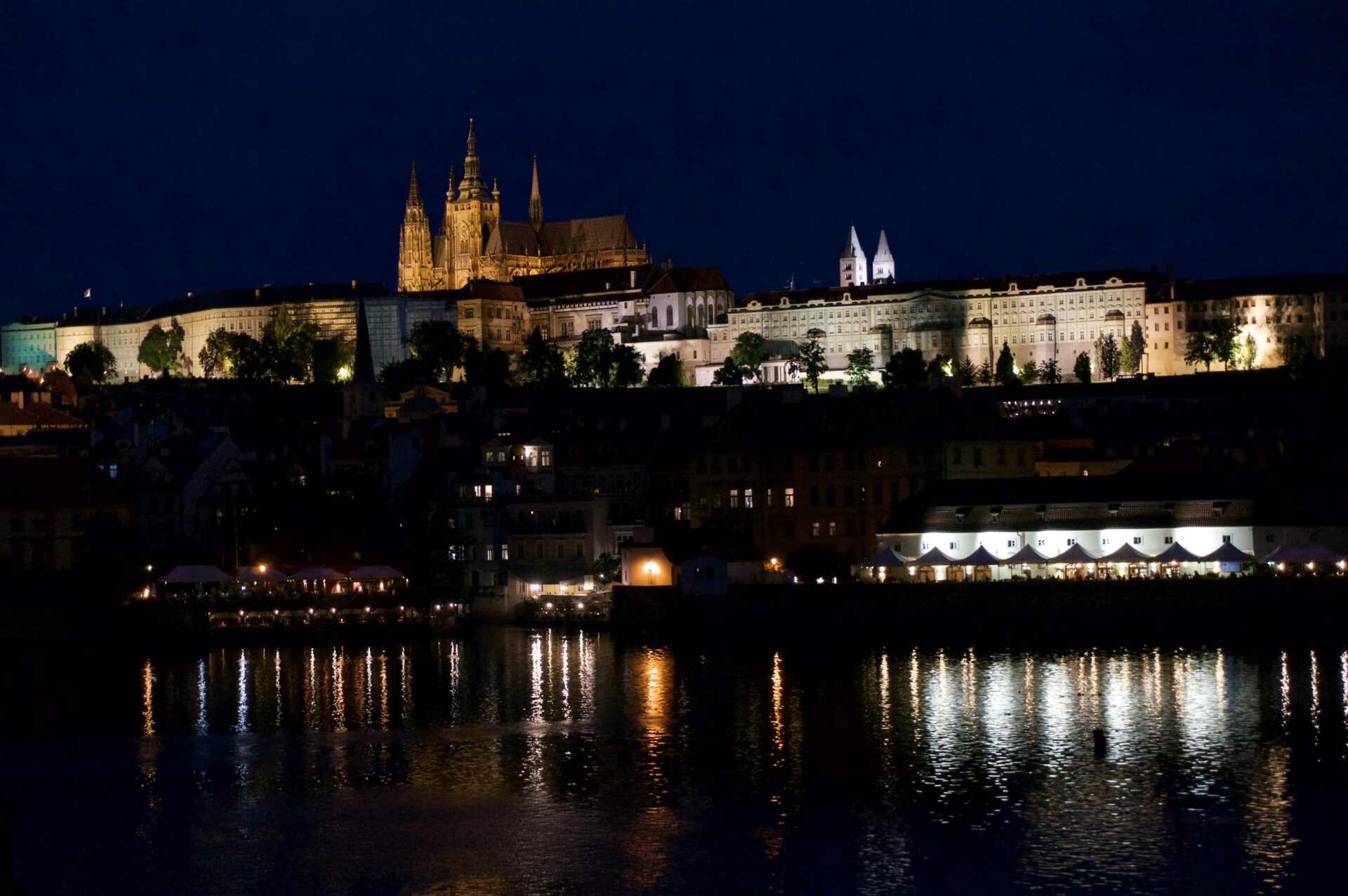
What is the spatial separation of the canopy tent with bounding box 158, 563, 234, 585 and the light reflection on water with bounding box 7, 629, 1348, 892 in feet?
48.4

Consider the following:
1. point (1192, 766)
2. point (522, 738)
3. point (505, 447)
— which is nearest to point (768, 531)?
point (505, 447)

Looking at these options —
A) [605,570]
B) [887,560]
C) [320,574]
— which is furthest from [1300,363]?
[320,574]

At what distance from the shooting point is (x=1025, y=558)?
7550cm

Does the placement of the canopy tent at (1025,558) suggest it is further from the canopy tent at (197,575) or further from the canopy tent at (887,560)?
the canopy tent at (197,575)

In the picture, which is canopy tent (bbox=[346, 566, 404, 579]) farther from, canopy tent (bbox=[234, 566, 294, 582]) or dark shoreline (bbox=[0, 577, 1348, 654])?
dark shoreline (bbox=[0, 577, 1348, 654])

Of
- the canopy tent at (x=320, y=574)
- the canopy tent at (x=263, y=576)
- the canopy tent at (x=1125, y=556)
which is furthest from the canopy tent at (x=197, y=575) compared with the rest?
the canopy tent at (x=1125, y=556)

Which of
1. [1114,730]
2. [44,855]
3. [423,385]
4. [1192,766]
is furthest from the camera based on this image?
[423,385]

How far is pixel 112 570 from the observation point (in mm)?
81000

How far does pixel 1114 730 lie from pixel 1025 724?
2.25 meters

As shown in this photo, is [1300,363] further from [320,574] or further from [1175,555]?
[320,574]

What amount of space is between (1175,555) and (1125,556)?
A: 5.83 ft

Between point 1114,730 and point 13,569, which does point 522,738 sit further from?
point 13,569

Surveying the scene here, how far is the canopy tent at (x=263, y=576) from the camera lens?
84.9m

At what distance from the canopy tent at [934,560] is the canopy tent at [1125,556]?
5.30m
